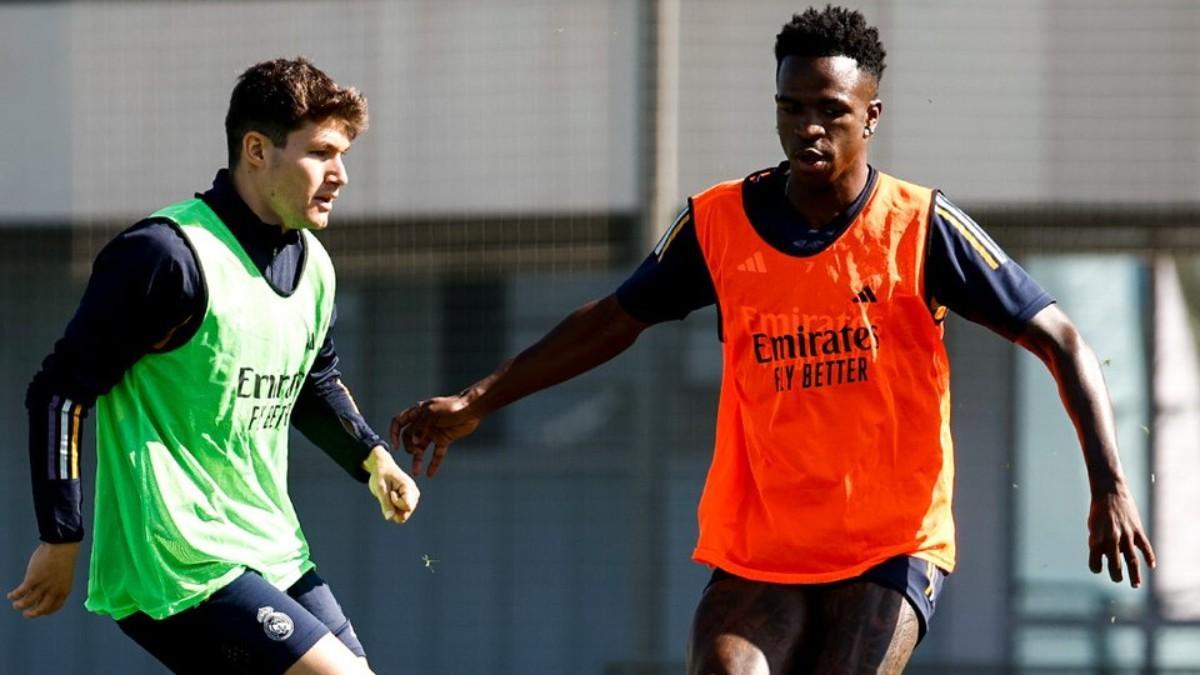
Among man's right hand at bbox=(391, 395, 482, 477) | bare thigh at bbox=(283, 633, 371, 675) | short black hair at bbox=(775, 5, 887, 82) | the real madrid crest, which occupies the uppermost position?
short black hair at bbox=(775, 5, 887, 82)

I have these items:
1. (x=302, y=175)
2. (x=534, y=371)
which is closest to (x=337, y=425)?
(x=534, y=371)

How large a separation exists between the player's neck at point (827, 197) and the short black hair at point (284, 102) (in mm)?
963

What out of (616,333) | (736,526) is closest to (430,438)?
(616,333)

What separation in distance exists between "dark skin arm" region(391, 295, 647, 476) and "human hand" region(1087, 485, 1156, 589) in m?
1.15

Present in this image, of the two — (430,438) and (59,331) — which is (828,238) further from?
(59,331)

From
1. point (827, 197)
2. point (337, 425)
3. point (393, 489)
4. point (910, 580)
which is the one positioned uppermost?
point (827, 197)

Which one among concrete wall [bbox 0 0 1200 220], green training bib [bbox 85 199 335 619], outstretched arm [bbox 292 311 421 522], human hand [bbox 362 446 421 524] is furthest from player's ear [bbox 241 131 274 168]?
concrete wall [bbox 0 0 1200 220]

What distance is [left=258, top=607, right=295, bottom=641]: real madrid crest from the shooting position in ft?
12.9

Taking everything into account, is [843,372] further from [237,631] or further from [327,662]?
[237,631]

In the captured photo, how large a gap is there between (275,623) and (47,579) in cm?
45

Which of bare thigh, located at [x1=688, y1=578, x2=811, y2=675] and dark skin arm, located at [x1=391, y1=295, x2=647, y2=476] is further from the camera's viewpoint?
dark skin arm, located at [x1=391, y1=295, x2=647, y2=476]

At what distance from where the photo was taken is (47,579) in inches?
154

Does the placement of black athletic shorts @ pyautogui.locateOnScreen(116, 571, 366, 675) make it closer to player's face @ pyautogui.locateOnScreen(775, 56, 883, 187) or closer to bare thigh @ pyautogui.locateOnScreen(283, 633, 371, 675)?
bare thigh @ pyautogui.locateOnScreen(283, 633, 371, 675)

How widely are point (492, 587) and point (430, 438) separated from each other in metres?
4.55
